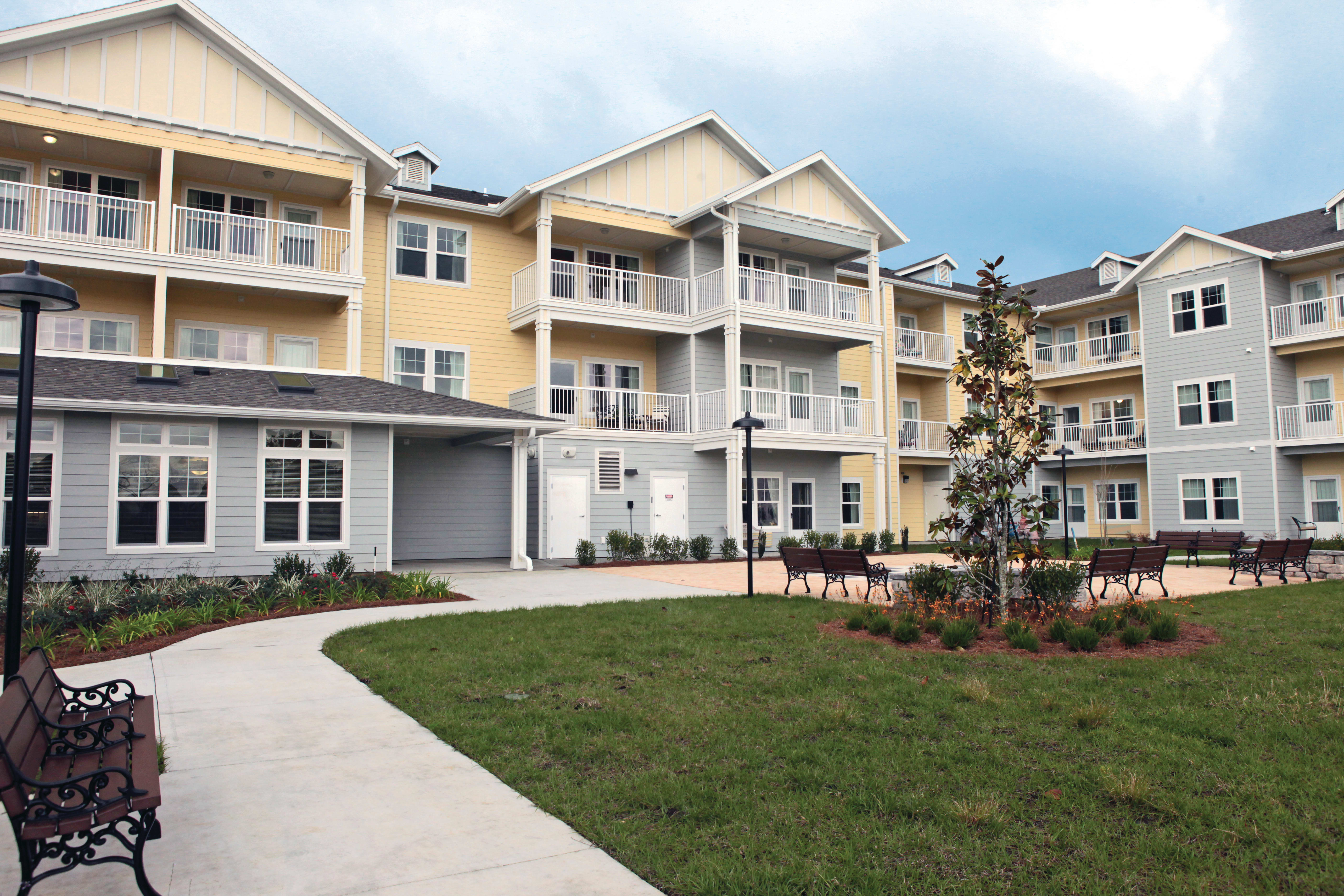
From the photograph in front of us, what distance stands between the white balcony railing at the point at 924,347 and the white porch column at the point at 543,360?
13.8 metres

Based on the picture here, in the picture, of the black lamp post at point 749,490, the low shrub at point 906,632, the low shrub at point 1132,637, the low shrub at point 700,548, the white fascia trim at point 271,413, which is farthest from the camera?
the low shrub at point 700,548

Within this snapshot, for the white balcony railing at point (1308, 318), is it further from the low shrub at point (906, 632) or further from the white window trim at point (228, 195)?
the white window trim at point (228, 195)

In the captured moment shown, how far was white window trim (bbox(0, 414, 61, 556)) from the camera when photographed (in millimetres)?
13633

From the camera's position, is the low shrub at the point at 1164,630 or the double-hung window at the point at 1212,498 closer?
the low shrub at the point at 1164,630

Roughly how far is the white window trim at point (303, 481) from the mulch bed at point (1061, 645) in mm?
10058

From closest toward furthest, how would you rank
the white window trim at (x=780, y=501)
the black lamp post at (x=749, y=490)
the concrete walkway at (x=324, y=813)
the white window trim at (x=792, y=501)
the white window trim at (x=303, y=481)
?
1. the concrete walkway at (x=324, y=813)
2. the black lamp post at (x=749, y=490)
3. the white window trim at (x=303, y=481)
4. the white window trim at (x=780, y=501)
5. the white window trim at (x=792, y=501)

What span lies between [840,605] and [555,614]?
3934 millimetres

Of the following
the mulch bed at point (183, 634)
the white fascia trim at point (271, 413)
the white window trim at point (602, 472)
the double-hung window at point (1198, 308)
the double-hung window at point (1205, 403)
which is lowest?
the mulch bed at point (183, 634)

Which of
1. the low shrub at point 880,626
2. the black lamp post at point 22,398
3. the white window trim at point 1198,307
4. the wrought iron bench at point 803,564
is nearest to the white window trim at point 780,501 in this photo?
the wrought iron bench at point 803,564

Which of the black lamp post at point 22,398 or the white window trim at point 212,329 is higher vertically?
the white window trim at point 212,329

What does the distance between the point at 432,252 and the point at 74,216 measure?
7530mm

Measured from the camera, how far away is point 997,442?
1011 centimetres

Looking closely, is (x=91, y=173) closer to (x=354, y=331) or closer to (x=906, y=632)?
(x=354, y=331)

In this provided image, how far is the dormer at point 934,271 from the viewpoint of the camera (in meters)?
32.7
